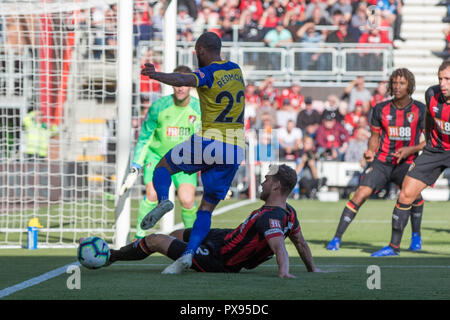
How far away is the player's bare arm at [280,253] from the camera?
6.34 meters

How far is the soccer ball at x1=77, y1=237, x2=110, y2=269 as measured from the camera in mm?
6656

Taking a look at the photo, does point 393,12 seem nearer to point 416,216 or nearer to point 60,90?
point 60,90

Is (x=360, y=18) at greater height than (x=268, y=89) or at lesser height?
greater

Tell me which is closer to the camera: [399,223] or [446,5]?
[399,223]

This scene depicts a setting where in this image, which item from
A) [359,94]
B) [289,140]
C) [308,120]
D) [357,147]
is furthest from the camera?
[359,94]

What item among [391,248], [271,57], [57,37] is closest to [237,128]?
[391,248]

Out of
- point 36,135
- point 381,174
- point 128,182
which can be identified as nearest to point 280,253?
point 128,182

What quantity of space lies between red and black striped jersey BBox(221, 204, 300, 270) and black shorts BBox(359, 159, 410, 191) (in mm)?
3310

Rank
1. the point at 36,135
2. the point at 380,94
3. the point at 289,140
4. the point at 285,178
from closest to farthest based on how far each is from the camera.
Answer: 1. the point at 285,178
2. the point at 36,135
3. the point at 289,140
4. the point at 380,94

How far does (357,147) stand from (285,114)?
7.48ft

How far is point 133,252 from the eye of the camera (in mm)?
6812

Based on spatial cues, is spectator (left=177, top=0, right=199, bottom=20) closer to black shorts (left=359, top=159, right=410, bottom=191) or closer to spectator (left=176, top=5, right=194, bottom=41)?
spectator (left=176, top=5, right=194, bottom=41)

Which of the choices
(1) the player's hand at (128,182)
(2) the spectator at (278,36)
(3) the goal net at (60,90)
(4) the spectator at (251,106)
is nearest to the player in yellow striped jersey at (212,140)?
(1) the player's hand at (128,182)

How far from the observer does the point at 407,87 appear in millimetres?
9641
